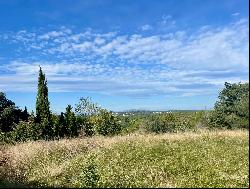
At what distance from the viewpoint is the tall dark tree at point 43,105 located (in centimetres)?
4562

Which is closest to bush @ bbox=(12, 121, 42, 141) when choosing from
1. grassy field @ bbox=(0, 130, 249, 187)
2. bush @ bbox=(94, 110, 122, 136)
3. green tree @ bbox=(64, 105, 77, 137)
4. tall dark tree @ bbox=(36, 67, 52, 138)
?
tall dark tree @ bbox=(36, 67, 52, 138)

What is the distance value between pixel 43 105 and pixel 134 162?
99.6 ft

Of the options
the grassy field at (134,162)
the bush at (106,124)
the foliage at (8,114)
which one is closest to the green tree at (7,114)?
→ the foliage at (8,114)

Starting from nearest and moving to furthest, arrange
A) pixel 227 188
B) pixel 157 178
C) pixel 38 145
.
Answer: pixel 227 188
pixel 157 178
pixel 38 145

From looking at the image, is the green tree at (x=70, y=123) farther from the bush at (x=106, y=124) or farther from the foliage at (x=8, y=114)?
the foliage at (x=8, y=114)

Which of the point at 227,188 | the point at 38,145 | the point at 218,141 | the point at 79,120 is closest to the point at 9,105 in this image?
the point at 79,120

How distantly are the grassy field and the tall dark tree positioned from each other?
22.6 m

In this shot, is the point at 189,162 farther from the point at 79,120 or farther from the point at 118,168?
the point at 79,120

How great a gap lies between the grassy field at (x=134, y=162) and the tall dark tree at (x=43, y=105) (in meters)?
22.6

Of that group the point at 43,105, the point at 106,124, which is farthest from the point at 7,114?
the point at 106,124

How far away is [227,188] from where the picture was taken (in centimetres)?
1228

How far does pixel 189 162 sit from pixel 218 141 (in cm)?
613

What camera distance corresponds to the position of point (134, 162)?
17.6m

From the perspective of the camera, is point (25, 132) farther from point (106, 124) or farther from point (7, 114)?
point (106, 124)
